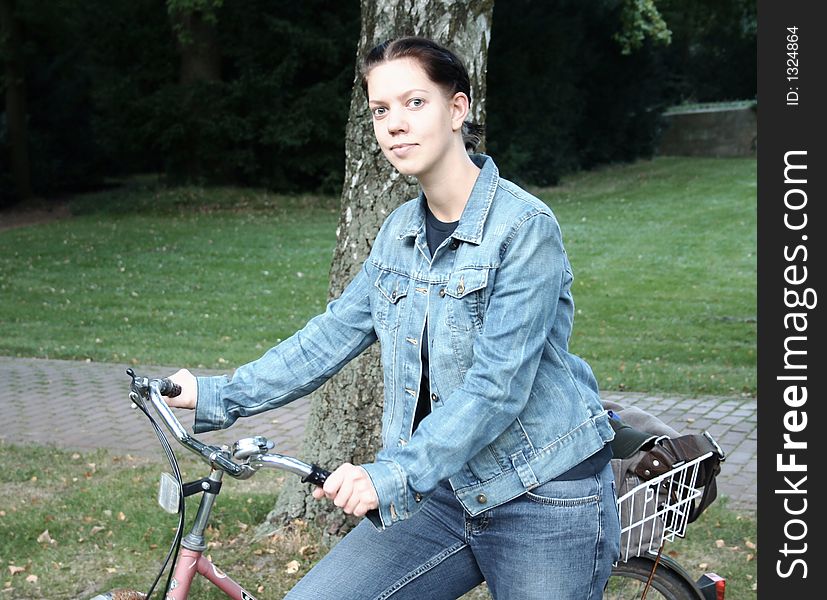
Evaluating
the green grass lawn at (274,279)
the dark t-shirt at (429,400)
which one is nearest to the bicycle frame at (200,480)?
the dark t-shirt at (429,400)

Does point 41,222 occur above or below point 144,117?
below

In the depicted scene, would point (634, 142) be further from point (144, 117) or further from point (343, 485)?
point (343, 485)

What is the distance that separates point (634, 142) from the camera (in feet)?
105

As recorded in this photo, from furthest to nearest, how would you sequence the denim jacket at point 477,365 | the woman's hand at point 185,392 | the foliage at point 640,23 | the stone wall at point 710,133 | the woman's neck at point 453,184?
the stone wall at point 710,133 < the foliage at point 640,23 < the woman's hand at point 185,392 < the woman's neck at point 453,184 < the denim jacket at point 477,365

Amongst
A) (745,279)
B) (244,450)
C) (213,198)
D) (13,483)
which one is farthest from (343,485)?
(213,198)

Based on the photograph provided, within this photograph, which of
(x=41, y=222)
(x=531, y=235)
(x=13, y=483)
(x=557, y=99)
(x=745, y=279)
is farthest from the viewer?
(x=557, y=99)

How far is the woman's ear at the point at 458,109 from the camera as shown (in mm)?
2537

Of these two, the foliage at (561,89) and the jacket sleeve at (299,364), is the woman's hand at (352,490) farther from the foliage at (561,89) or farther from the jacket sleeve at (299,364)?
the foliage at (561,89)

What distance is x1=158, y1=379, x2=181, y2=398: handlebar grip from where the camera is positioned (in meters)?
2.58

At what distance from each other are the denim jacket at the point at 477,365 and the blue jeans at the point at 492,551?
82 millimetres

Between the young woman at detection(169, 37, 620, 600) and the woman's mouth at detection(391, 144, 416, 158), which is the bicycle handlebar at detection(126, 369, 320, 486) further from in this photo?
the woman's mouth at detection(391, 144, 416, 158)

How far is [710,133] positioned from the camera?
3375 cm
